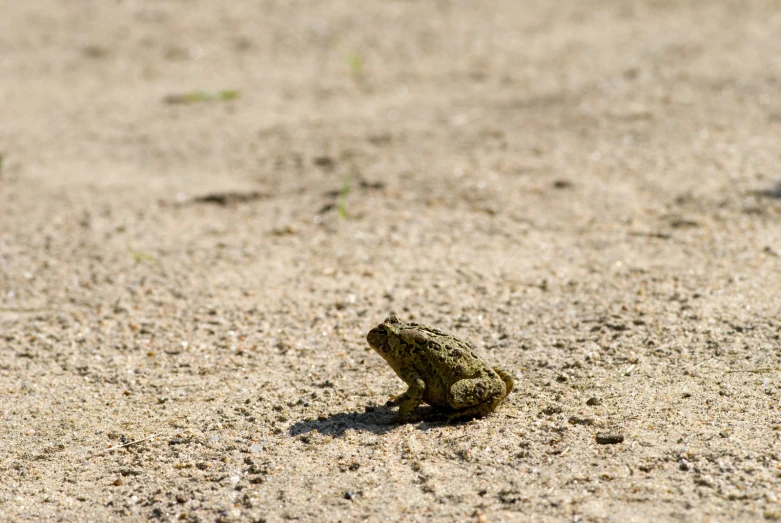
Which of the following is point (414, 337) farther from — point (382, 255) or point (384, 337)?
point (382, 255)

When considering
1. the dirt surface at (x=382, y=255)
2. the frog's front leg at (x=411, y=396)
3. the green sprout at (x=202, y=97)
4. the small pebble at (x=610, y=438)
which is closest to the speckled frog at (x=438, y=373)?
the frog's front leg at (x=411, y=396)

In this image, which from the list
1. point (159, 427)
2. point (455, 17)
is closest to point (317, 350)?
point (159, 427)

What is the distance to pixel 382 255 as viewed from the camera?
6.38 m

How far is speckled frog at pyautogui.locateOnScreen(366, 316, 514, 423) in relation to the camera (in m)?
4.29

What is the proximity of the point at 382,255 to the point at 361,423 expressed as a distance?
214 centimetres

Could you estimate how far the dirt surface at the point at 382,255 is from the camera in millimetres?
4016

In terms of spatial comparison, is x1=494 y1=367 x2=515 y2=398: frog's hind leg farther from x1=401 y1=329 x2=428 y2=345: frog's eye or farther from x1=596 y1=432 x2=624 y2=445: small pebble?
x1=596 y1=432 x2=624 y2=445: small pebble

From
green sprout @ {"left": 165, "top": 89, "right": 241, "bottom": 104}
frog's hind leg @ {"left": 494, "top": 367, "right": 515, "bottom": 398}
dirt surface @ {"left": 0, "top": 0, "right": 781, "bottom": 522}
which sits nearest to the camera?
dirt surface @ {"left": 0, "top": 0, "right": 781, "bottom": 522}

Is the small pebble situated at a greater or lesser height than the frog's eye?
lesser

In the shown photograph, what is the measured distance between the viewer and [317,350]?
5.21m

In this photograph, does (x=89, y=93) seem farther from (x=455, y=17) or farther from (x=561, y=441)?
(x=561, y=441)

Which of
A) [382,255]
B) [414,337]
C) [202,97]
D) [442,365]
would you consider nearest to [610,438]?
[442,365]

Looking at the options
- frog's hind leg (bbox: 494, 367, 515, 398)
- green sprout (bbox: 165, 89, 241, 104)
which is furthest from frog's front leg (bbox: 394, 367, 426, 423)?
green sprout (bbox: 165, 89, 241, 104)

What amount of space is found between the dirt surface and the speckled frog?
0.43 feet
